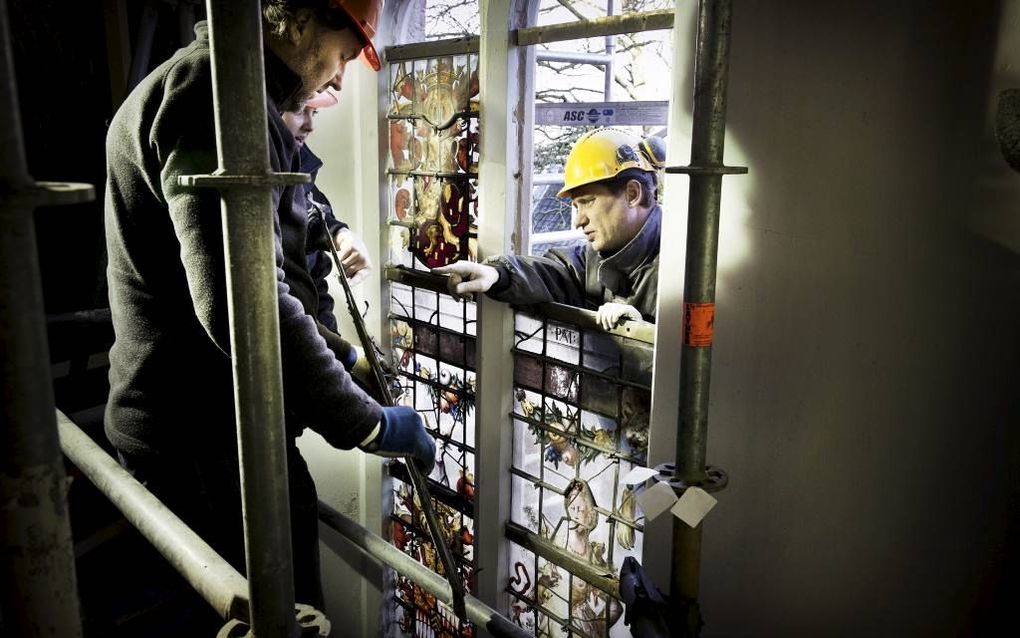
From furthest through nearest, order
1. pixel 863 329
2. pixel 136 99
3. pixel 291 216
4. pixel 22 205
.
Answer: pixel 291 216, pixel 863 329, pixel 136 99, pixel 22 205

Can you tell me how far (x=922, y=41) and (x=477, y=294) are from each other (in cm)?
184

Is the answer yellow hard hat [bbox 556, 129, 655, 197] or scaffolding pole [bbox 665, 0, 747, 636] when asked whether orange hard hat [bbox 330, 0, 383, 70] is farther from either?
yellow hard hat [bbox 556, 129, 655, 197]

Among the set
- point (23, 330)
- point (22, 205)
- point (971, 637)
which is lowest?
point (971, 637)

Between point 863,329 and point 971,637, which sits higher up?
point 863,329

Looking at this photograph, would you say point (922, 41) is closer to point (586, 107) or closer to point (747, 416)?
point (747, 416)

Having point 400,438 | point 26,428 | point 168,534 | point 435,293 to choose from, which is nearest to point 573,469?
point 435,293

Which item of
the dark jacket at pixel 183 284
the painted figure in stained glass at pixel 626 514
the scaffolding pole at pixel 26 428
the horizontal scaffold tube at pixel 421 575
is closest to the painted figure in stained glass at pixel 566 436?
the painted figure in stained glass at pixel 626 514

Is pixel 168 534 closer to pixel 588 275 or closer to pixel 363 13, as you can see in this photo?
pixel 363 13

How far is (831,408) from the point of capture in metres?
1.99

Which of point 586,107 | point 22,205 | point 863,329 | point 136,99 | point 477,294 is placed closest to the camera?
point 22,205

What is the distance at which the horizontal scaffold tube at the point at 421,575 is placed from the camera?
214 centimetres

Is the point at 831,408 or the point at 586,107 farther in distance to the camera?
the point at 586,107

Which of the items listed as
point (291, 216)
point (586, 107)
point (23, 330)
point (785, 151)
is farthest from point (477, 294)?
point (23, 330)

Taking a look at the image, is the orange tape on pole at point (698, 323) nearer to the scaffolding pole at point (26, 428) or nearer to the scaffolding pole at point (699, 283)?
the scaffolding pole at point (699, 283)
